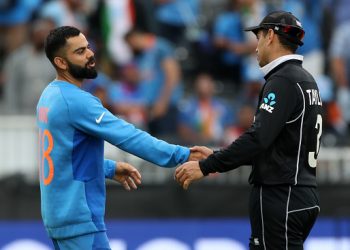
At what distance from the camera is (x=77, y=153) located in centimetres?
645

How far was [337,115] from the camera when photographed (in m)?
12.0

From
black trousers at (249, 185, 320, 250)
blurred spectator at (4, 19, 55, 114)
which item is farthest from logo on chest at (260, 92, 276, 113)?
blurred spectator at (4, 19, 55, 114)

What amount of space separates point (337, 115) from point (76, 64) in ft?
20.1

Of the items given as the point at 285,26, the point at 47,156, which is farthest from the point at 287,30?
the point at 47,156

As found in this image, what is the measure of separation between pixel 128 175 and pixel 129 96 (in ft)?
16.2

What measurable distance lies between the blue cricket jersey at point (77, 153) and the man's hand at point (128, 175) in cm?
49

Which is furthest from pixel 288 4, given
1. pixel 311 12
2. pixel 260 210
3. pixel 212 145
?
pixel 260 210

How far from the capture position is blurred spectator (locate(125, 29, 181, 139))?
1176 cm

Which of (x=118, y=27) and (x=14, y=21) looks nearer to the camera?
(x=118, y=27)

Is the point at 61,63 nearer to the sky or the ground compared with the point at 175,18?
nearer to the ground

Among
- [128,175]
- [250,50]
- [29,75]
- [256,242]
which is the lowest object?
[256,242]

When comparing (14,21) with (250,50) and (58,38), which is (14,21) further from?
(58,38)

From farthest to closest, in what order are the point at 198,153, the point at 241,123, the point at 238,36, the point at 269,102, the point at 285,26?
1. the point at 238,36
2. the point at 241,123
3. the point at 198,153
4. the point at 285,26
5. the point at 269,102

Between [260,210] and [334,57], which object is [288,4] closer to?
[334,57]
